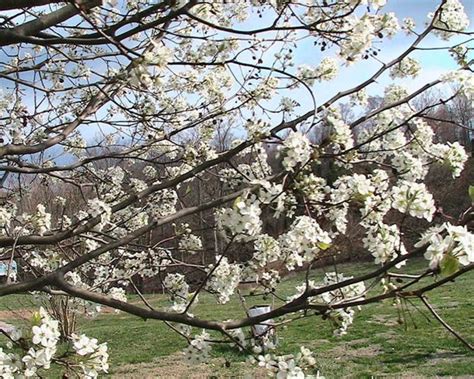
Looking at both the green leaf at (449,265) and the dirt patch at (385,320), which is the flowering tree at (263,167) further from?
the dirt patch at (385,320)

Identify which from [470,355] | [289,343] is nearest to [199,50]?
[470,355]

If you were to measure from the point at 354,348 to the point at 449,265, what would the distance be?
7946 millimetres

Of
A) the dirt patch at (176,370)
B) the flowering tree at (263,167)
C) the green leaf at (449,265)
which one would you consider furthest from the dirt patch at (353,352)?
the green leaf at (449,265)

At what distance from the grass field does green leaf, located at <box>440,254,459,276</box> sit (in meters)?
3.84

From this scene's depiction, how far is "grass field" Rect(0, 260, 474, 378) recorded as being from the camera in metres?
7.46

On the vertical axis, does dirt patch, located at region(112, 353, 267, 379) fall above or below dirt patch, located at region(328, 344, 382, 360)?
above

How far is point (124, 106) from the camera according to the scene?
3.59 m

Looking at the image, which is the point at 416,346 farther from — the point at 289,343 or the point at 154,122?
the point at 154,122

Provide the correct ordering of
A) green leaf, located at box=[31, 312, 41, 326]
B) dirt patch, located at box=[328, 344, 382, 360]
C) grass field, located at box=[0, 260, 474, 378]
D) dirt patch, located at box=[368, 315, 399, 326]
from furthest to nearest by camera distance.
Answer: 1. dirt patch, located at box=[368, 315, 399, 326]
2. dirt patch, located at box=[328, 344, 382, 360]
3. grass field, located at box=[0, 260, 474, 378]
4. green leaf, located at box=[31, 312, 41, 326]

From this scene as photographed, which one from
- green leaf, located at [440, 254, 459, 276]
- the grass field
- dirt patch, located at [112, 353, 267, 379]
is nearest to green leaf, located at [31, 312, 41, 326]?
green leaf, located at [440, 254, 459, 276]

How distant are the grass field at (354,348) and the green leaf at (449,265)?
384cm

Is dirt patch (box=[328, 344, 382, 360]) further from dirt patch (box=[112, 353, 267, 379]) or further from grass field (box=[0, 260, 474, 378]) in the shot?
dirt patch (box=[112, 353, 267, 379])

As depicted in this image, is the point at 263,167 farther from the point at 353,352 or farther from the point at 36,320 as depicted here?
the point at 353,352

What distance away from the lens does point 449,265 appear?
1.47 m
